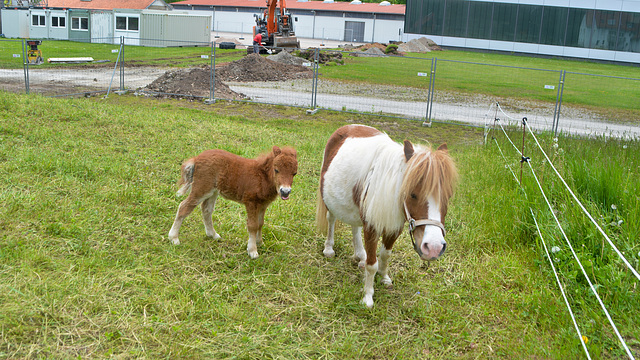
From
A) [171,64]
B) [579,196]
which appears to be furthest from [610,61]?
[579,196]

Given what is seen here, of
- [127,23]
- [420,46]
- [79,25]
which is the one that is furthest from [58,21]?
[420,46]

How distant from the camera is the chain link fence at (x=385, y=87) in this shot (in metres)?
13.9

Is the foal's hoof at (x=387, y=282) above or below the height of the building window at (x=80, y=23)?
below

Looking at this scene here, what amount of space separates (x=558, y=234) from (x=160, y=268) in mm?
3821

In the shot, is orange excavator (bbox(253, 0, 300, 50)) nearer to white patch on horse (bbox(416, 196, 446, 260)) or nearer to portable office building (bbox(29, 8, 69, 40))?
portable office building (bbox(29, 8, 69, 40))

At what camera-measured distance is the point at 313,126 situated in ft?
38.6

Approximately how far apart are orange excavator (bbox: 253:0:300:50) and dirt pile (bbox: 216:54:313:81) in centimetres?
848

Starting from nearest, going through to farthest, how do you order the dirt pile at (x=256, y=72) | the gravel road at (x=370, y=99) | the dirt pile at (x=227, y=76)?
the gravel road at (x=370, y=99), the dirt pile at (x=227, y=76), the dirt pile at (x=256, y=72)

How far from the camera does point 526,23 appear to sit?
40.3 metres

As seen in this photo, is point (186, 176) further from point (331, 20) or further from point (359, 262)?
point (331, 20)

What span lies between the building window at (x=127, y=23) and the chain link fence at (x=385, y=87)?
37.1 ft

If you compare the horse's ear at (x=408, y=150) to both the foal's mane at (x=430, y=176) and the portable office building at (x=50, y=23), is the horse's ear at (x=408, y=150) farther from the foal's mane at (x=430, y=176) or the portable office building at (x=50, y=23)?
the portable office building at (x=50, y=23)

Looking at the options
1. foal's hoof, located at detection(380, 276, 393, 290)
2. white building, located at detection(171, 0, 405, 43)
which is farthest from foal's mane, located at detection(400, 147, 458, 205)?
white building, located at detection(171, 0, 405, 43)

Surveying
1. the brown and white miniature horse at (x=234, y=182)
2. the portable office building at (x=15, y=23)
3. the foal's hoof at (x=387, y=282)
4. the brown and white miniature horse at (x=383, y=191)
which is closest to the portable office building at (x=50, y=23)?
the portable office building at (x=15, y=23)
